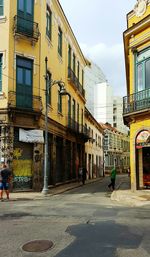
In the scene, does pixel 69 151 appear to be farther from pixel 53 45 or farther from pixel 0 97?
pixel 0 97

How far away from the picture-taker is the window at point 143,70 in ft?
67.3

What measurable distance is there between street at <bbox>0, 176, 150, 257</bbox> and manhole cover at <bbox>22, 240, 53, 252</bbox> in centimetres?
12

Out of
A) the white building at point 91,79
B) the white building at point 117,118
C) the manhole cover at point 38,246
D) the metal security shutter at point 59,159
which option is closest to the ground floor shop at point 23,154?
the metal security shutter at point 59,159

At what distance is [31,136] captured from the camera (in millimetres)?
21234

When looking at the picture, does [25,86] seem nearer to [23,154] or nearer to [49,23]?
[23,154]

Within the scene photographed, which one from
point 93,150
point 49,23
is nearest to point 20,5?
point 49,23

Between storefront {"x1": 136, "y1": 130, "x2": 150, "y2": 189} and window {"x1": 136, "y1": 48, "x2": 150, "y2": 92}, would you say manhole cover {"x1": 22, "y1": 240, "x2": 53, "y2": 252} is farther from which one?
window {"x1": 136, "y1": 48, "x2": 150, "y2": 92}

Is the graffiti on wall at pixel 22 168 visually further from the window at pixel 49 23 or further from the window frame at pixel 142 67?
the window at pixel 49 23

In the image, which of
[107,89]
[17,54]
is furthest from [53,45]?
[107,89]

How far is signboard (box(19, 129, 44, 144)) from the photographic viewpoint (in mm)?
20812

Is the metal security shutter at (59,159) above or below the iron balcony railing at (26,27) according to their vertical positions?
below

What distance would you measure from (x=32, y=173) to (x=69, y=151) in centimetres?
1159

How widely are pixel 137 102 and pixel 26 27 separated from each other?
26.7ft

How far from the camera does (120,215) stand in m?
11.4
